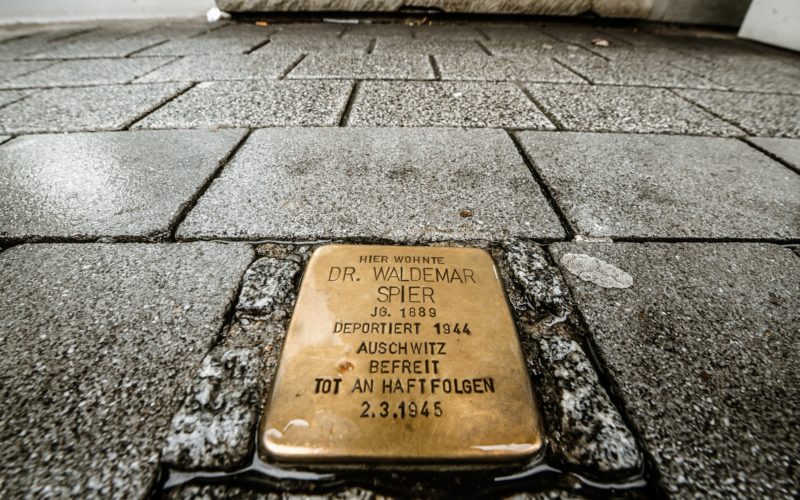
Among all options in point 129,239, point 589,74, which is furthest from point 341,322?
point 589,74

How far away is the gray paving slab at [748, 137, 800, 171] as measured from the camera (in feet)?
4.00

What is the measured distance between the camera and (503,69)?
2.13 meters

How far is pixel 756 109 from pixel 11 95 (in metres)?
3.52

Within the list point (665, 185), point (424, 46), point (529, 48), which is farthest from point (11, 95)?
point (529, 48)

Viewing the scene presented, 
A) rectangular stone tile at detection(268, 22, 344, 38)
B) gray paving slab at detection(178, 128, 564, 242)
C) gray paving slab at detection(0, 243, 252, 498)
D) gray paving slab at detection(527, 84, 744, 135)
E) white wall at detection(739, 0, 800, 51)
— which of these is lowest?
gray paving slab at detection(0, 243, 252, 498)

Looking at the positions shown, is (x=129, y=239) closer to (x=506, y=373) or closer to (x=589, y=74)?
(x=506, y=373)

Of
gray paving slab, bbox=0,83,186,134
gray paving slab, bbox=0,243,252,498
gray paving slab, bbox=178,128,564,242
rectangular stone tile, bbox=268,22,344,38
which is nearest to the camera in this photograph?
gray paving slab, bbox=0,243,252,498

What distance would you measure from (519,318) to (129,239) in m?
0.90

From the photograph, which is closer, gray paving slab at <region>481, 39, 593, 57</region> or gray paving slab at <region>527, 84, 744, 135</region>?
gray paving slab at <region>527, 84, 744, 135</region>

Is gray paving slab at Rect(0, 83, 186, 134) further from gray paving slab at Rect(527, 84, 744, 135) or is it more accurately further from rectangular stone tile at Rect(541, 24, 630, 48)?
rectangular stone tile at Rect(541, 24, 630, 48)

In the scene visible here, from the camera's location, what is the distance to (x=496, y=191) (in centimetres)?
102

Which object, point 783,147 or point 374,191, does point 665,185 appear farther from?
point 374,191

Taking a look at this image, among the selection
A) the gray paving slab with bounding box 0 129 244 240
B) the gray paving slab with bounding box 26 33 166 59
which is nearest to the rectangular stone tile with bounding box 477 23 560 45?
the gray paving slab with bounding box 0 129 244 240

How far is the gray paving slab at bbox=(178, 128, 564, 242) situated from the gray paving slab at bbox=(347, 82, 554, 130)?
15 centimetres
